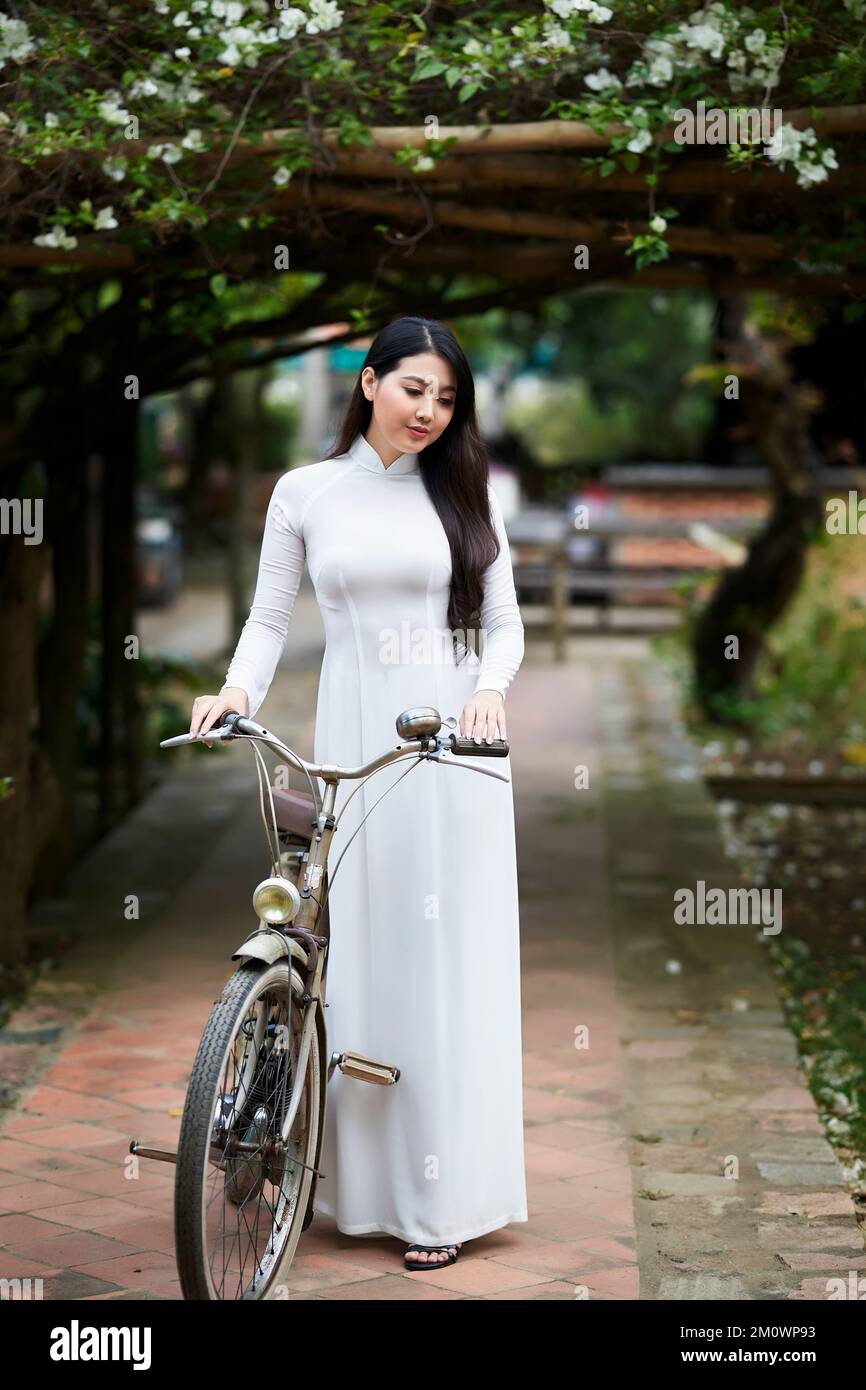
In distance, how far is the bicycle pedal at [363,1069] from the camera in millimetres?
3527

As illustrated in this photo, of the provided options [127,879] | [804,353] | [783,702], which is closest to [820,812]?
[783,702]

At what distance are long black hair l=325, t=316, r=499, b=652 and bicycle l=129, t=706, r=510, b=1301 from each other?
0.29 m

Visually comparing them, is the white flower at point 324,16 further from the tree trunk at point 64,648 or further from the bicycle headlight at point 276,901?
the tree trunk at point 64,648

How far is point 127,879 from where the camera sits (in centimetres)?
761

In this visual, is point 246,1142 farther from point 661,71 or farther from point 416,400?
point 661,71

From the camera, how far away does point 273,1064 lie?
3355mm

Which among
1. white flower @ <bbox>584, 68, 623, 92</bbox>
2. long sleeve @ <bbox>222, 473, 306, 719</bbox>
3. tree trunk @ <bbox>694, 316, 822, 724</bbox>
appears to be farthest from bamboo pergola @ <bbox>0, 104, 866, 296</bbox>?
tree trunk @ <bbox>694, 316, 822, 724</bbox>

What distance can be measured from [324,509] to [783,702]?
820 cm

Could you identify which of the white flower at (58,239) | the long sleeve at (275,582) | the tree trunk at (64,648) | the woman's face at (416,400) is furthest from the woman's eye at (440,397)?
the tree trunk at (64,648)

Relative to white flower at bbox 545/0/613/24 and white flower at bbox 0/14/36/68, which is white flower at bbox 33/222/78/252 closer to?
white flower at bbox 0/14/36/68

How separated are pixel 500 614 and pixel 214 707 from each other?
673 millimetres

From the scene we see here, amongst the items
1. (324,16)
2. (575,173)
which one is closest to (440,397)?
(324,16)
